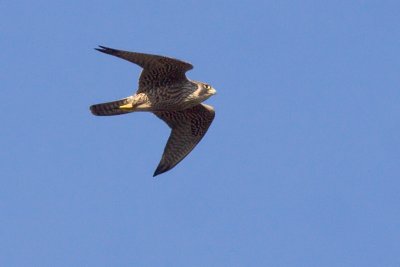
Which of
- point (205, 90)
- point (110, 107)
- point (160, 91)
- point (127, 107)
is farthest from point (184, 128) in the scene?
point (110, 107)

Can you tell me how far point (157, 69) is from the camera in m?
19.8

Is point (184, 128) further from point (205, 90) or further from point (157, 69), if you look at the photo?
point (157, 69)

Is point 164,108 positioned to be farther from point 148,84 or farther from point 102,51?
point 102,51

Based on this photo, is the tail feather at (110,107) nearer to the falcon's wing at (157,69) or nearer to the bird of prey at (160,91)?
the bird of prey at (160,91)

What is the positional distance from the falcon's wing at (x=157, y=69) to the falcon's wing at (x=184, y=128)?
1568mm

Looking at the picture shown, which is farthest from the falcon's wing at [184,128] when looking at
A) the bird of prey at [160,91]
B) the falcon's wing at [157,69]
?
the falcon's wing at [157,69]

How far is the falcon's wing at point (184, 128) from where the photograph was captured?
21.4 m

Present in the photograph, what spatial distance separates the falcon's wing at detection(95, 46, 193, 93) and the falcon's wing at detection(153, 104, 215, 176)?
157 cm

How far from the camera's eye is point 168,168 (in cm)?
2120

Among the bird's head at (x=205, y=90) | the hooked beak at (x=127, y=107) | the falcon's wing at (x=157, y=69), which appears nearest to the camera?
the falcon's wing at (x=157, y=69)

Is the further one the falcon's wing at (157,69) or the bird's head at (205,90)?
the bird's head at (205,90)

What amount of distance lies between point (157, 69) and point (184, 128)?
2.20 m

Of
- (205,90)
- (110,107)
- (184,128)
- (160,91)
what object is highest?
(205,90)

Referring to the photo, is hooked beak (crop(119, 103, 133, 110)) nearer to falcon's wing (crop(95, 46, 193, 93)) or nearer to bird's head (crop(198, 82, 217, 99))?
falcon's wing (crop(95, 46, 193, 93))
